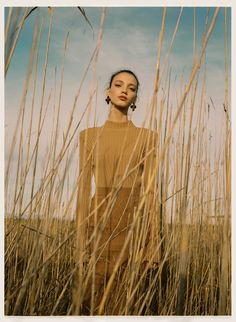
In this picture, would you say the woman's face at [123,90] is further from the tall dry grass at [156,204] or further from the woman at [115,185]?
the tall dry grass at [156,204]

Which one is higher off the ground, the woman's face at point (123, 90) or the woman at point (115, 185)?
the woman's face at point (123, 90)

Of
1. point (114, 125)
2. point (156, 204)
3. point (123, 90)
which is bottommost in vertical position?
point (156, 204)

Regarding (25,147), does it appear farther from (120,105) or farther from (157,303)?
(157,303)

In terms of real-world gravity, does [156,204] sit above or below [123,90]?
below

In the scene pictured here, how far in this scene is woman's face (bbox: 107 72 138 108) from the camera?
1.20m

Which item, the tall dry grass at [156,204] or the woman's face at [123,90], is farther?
the woman's face at [123,90]

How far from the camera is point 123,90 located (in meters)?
1.22

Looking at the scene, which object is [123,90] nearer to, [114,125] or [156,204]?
[114,125]

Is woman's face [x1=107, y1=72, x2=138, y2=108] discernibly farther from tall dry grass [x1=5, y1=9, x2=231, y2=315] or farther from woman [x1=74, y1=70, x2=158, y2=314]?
tall dry grass [x1=5, y1=9, x2=231, y2=315]

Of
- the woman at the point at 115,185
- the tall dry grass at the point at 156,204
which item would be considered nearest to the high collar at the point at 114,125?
the woman at the point at 115,185

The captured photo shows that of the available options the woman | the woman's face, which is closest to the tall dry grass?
the woman

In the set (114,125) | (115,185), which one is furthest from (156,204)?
(114,125)

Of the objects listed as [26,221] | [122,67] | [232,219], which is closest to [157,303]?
[232,219]

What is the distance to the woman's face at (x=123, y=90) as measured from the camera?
1.20 metres
